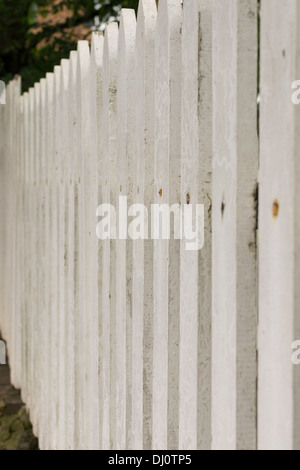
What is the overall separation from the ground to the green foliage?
4.09 m

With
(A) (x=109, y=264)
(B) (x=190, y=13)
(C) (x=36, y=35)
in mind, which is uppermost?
(C) (x=36, y=35)

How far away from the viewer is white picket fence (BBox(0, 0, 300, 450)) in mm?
1229

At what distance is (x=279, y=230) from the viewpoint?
3.99ft

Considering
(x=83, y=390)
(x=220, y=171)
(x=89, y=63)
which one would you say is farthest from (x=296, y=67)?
(x=83, y=390)

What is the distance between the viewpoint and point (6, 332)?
6102 mm

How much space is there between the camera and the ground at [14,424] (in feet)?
14.1

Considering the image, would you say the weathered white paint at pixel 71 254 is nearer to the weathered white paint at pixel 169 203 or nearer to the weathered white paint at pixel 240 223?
the weathered white paint at pixel 169 203

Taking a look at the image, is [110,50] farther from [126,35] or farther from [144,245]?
[144,245]

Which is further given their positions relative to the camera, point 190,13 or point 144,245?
point 144,245

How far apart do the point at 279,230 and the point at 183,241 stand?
1.68 ft

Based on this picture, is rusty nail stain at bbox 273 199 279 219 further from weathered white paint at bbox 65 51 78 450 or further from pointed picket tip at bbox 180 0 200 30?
weathered white paint at bbox 65 51 78 450

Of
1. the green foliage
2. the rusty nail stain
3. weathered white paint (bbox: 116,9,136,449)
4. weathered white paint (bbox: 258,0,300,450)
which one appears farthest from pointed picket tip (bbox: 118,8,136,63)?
the green foliage

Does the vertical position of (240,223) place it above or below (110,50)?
below

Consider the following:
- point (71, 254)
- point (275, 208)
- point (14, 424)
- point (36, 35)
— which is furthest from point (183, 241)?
point (36, 35)
